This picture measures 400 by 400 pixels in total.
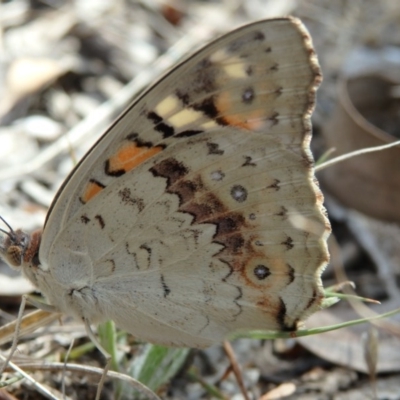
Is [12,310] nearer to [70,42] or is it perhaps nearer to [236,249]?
[236,249]

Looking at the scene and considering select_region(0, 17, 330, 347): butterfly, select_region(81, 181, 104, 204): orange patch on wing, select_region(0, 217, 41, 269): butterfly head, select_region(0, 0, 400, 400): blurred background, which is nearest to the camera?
select_region(0, 17, 330, 347): butterfly

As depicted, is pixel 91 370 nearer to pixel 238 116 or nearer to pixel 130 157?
pixel 130 157

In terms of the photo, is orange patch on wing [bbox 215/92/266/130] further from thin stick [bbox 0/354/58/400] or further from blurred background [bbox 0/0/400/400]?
thin stick [bbox 0/354/58/400]

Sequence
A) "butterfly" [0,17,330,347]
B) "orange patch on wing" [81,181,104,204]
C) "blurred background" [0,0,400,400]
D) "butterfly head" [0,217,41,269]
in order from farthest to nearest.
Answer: "blurred background" [0,0,400,400], "butterfly head" [0,217,41,269], "orange patch on wing" [81,181,104,204], "butterfly" [0,17,330,347]

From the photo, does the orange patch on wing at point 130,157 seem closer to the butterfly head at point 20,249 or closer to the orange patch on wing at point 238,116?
the orange patch on wing at point 238,116

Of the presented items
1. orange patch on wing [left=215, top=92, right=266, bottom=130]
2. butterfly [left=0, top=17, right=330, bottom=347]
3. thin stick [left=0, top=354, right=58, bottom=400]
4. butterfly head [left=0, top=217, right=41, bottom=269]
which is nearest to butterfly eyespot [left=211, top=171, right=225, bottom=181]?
butterfly [left=0, top=17, right=330, bottom=347]

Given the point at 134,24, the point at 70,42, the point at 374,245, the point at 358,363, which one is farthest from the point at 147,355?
the point at 134,24
